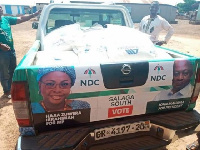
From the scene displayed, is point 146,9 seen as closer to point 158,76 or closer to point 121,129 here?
point 158,76

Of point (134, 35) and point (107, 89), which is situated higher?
point (134, 35)

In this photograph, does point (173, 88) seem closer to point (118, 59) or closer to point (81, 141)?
point (118, 59)

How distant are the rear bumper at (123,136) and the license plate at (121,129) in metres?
0.04

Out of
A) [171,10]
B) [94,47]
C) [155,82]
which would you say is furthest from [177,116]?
[171,10]

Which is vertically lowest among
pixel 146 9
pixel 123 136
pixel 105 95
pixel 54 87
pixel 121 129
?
pixel 123 136

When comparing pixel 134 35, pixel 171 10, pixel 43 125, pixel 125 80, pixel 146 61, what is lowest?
pixel 43 125

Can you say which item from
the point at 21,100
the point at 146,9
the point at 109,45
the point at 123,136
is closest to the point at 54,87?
the point at 21,100

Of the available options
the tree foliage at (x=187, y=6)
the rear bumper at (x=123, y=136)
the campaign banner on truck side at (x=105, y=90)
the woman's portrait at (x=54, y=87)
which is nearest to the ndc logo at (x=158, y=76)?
the campaign banner on truck side at (x=105, y=90)

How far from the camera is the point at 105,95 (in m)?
1.91

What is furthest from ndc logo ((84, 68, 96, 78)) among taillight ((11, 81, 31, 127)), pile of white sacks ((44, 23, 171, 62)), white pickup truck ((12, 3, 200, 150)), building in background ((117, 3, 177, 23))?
building in background ((117, 3, 177, 23))

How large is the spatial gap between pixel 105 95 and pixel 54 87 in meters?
0.51

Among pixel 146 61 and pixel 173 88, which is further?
pixel 173 88

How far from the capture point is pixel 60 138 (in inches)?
72.2

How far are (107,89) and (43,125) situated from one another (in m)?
0.72
